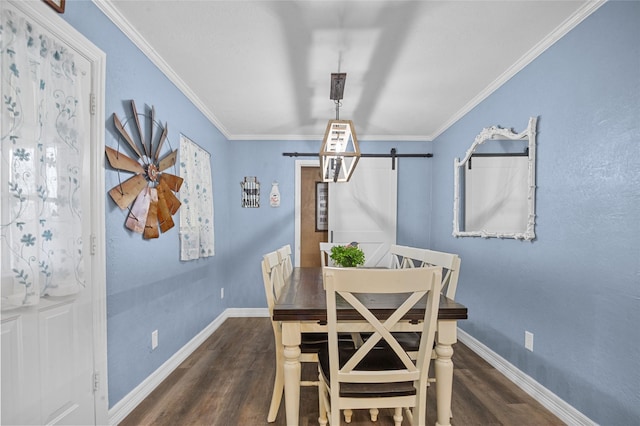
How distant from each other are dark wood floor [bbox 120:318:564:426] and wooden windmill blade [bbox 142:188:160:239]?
113cm

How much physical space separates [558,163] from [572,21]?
0.84 m

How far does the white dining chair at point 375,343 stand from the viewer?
1.24 metres

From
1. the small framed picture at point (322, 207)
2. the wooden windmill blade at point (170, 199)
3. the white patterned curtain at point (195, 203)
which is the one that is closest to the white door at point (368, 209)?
the small framed picture at point (322, 207)

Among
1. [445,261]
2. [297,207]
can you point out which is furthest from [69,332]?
[297,207]

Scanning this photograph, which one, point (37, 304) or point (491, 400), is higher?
point (37, 304)

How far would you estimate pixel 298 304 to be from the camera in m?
1.62

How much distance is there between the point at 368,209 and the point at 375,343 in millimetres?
2942

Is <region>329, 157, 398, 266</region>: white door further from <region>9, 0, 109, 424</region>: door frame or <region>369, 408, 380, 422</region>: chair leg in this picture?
<region>9, 0, 109, 424</region>: door frame

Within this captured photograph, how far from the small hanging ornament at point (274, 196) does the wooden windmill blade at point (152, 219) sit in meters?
2.00

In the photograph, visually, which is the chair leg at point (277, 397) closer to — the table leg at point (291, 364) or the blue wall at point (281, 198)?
the table leg at point (291, 364)

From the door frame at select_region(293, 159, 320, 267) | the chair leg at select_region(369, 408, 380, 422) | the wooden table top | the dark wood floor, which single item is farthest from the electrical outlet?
the door frame at select_region(293, 159, 320, 267)

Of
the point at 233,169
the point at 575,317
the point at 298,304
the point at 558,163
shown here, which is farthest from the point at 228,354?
the point at 558,163

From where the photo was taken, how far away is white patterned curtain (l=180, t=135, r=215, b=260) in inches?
108

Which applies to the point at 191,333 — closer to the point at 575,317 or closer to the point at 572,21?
the point at 575,317
